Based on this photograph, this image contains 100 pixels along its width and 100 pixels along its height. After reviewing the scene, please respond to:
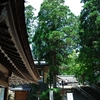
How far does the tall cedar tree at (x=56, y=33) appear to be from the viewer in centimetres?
1775

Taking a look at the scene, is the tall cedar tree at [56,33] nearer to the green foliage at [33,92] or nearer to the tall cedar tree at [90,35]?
the tall cedar tree at [90,35]

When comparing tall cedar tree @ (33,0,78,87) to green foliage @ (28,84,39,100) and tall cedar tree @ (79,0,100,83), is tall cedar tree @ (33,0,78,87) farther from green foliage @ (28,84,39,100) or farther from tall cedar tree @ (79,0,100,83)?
green foliage @ (28,84,39,100)

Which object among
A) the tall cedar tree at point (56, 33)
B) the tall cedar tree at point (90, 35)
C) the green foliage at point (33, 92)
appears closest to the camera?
the tall cedar tree at point (90, 35)

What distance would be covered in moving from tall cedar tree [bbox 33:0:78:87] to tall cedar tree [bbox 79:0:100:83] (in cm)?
145

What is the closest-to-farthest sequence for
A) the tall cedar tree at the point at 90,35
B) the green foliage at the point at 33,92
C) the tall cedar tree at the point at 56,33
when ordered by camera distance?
the tall cedar tree at the point at 90,35, the green foliage at the point at 33,92, the tall cedar tree at the point at 56,33

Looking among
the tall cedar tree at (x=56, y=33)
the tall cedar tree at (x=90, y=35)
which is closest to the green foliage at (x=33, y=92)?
the tall cedar tree at (x=56, y=33)

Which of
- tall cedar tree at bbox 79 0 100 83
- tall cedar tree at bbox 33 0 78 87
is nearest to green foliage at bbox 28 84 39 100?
tall cedar tree at bbox 33 0 78 87

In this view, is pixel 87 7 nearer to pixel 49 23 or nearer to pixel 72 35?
pixel 72 35

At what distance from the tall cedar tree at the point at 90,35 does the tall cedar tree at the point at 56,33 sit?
1.45m

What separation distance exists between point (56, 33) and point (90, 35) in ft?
12.0

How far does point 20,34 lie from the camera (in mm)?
1823

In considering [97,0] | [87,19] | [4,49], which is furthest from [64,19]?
[4,49]

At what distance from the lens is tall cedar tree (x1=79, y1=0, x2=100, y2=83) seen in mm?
15383

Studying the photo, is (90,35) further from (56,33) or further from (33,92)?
(33,92)
